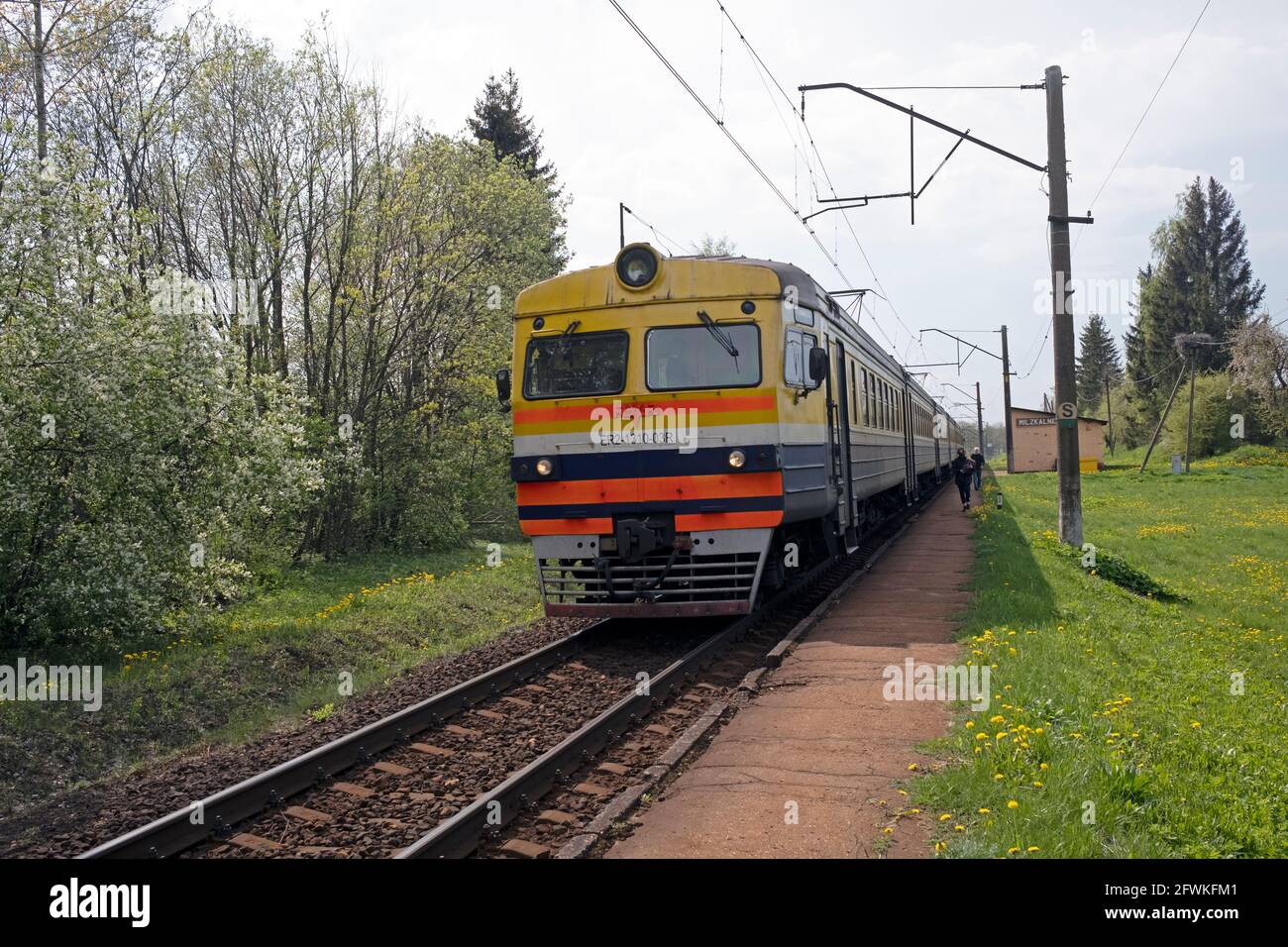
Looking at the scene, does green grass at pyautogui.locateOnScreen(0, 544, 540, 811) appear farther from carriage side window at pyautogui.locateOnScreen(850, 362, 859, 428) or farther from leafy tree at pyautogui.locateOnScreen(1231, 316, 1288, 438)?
leafy tree at pyautogui.locateOnScreen(1231, 316, 1288, 438)

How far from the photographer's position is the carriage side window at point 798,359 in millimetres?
10688

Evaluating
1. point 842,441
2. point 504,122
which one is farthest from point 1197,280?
point 842,441

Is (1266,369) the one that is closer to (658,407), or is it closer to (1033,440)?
(1033,440)

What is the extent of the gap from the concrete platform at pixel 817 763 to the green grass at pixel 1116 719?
29 cm

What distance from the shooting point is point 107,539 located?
1076 cm

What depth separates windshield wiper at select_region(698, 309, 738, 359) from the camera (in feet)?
34.7

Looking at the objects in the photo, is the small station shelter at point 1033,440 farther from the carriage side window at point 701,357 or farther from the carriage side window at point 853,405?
the carriage side window at point 701,357

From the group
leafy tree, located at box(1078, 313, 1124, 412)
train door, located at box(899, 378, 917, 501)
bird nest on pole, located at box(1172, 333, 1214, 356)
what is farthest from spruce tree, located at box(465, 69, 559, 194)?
leafy tree, located at box(1078, 313, 1124, 412)

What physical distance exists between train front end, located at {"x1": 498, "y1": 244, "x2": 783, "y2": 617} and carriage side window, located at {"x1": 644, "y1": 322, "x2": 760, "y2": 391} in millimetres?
14

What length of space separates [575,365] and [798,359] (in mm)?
2325

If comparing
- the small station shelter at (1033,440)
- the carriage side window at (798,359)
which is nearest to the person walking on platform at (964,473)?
the carriage side window at (798,359)

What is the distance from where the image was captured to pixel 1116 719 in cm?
701
